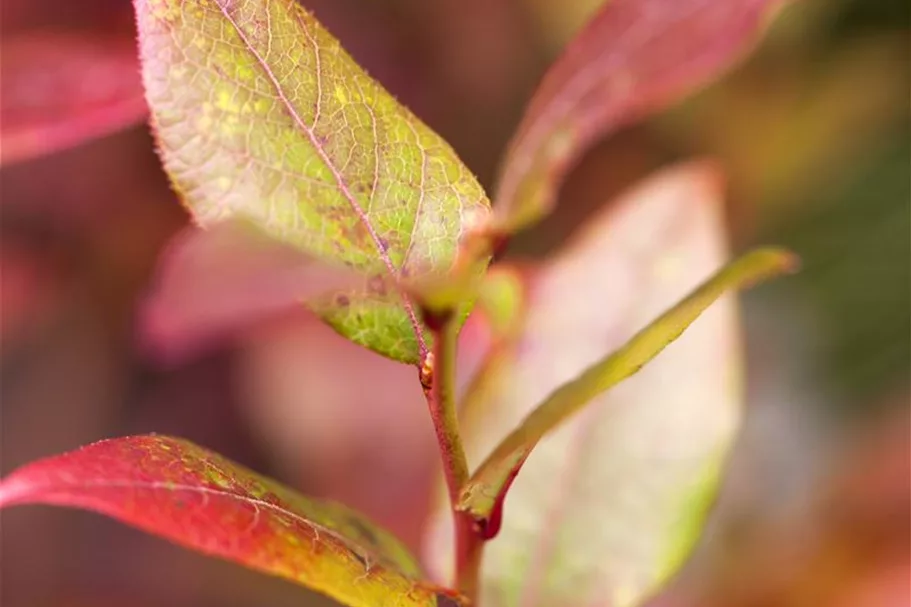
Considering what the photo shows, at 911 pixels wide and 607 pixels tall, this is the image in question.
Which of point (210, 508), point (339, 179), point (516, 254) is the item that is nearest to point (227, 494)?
point (210, 508)

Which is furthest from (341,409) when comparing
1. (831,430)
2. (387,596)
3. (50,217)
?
(387,596)

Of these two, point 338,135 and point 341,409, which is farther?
point 341,409

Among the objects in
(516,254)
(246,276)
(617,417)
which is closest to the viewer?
(246,276)

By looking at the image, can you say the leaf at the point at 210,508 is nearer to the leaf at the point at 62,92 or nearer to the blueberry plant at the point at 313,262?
the blueberry plant at the point at 313,262

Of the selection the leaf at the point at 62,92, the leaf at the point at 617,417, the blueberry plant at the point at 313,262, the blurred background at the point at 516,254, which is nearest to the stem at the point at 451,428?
the blueberry plant at the point at 313,262

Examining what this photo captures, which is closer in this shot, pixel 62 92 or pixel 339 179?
pixel 339 179

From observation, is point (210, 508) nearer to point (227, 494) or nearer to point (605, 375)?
point (227, 494)

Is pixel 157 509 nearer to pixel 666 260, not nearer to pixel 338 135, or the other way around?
pixel 338 135
